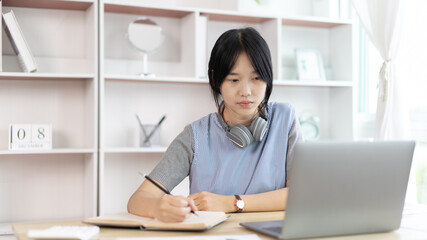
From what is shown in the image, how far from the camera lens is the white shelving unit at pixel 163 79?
118 inches

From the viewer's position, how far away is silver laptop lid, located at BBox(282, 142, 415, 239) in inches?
44.3

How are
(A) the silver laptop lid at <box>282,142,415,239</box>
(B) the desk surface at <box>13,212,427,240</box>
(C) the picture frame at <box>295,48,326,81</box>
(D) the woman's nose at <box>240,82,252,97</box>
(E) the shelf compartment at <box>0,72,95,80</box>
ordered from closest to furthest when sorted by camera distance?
(A) the silver laptop lid at <box>282,142,415,239</box>, (B) the desk surface at <box>13,212,427,240</box>, (D) the woman's nose at <box>240,82,252,97</box>, (E) the shelf compartment at <box>0,72,95,80</box>, (C) the picture frame at <box>295,48,326,81</box>

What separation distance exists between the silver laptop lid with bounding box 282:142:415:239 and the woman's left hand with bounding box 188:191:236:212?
0.43m

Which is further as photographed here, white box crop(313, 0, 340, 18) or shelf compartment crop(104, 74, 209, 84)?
white box crop(313, 0, 340, 18)

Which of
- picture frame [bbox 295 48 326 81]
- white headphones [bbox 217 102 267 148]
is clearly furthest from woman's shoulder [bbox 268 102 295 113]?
picture frame [bbox 295 48 326 81]

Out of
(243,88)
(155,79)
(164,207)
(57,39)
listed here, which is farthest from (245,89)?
(57,39)

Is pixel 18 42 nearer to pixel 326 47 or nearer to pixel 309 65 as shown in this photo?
pixel 309 65

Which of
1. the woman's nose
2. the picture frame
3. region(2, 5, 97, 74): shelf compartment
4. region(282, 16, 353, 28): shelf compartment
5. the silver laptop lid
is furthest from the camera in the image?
the picture frame

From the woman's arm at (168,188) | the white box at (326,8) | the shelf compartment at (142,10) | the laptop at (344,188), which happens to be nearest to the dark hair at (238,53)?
the woman's arm at (168,188)

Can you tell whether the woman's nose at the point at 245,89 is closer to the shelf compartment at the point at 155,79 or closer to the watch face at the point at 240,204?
the watch face at the point at 240,204

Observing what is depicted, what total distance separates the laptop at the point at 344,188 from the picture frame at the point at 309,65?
2160mm

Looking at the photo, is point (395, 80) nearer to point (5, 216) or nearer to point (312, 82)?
point (312, 82)

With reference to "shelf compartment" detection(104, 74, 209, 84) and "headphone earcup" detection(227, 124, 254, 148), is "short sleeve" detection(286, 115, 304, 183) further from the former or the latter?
"shelf compartment" detection(104, 74, 209, 84)

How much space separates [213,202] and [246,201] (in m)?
0.11
